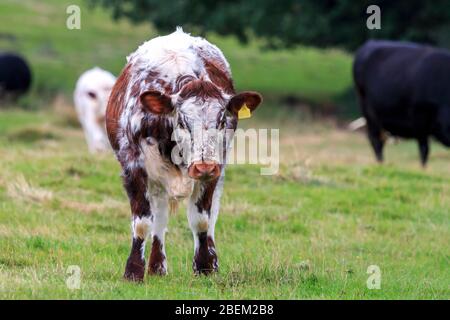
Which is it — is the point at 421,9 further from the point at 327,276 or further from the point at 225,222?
the point at 327,276

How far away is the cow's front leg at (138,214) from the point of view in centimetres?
741

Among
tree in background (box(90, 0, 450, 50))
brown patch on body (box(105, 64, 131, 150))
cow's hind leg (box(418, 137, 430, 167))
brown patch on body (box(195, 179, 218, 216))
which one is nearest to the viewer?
brown patch on body (box(195, 179, 218, 216))

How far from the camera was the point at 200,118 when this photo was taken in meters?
6.94

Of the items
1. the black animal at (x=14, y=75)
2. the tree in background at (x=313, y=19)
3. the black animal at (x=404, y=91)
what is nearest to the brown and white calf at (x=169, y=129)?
the black animal at (x=404, y=91)

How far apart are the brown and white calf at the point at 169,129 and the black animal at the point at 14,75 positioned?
842 inches

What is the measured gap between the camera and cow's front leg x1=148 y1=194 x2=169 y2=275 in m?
7.75

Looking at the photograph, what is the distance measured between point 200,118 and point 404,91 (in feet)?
37.1

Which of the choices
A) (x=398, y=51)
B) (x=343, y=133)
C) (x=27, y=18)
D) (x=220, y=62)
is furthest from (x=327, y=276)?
(x=27, y=18)

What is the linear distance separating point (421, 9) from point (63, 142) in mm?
12768

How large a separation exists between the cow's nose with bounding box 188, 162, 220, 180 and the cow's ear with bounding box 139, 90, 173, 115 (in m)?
0.54

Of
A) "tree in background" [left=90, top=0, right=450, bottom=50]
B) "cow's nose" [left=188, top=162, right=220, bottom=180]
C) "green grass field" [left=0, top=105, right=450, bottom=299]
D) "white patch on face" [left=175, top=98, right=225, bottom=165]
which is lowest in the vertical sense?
"green grass field" [left=0, top=105, right=450, bottom=299]

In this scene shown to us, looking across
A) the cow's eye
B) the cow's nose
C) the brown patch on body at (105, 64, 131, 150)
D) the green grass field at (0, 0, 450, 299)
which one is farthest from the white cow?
the cow's nose

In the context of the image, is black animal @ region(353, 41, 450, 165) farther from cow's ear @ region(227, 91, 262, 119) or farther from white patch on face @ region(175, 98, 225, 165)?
white patch on face @ region(175, 98, 225, 165)

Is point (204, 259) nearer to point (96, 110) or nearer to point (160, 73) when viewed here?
point (160, 73)
